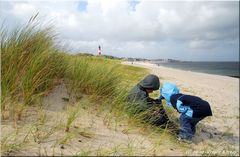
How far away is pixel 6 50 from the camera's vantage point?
3723mm

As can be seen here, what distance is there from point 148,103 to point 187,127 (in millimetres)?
737

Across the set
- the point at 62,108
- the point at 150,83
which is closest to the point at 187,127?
the point at 150,83

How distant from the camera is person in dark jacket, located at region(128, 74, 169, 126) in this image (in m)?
3.95

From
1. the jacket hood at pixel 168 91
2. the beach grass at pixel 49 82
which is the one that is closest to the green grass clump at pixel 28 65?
the beach grass at pixel 49 82

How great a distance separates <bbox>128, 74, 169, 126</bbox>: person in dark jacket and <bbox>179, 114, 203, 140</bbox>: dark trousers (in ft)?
1.02

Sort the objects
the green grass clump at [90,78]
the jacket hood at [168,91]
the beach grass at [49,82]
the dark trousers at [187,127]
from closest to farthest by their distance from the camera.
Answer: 1. the beach grass at [49,82]
2. the dark trousers at [187,127]
3. the green grass clump at [90,78]
4. the jacket hood at [168,91]

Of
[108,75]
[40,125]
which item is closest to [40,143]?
[40,125]

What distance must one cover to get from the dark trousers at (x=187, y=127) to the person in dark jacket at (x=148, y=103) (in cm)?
31

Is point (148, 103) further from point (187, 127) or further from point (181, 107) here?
point (187, 127)

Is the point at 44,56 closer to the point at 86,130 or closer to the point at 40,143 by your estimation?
the point at 86,130

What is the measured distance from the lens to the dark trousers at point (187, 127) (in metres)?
4.09

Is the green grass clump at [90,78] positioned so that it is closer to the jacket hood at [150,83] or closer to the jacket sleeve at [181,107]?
the jacket hood at [150,83]

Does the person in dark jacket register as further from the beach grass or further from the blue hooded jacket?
the blue hooded jacket

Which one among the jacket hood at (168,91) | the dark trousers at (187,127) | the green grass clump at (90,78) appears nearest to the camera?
the dark trousers at (187,127)
